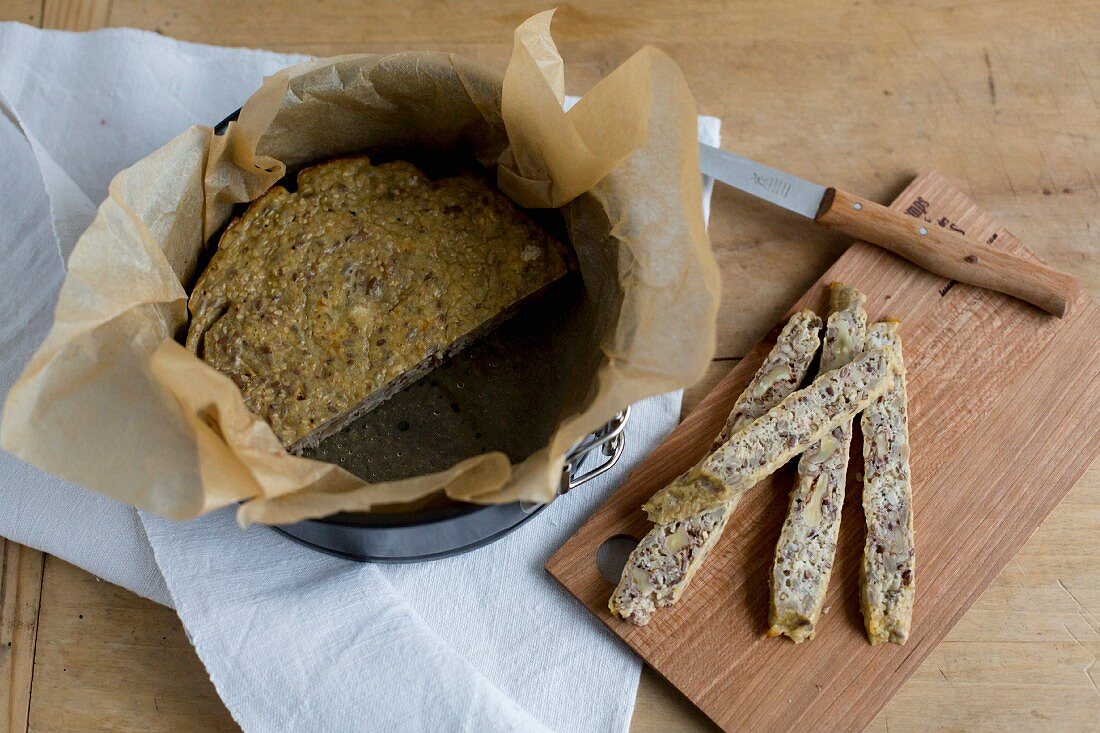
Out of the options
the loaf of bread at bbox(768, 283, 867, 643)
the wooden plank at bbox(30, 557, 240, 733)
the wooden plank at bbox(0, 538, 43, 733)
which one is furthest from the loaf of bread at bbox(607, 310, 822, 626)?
the wooden plank at bbox(0, 538, 43, 733)

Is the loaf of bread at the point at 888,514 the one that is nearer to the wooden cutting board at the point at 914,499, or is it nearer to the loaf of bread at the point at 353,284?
the wooden cutting board at the point at 914,499

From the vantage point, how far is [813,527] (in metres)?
1.86

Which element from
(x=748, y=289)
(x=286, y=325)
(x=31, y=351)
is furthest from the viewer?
(x=748, y=289)

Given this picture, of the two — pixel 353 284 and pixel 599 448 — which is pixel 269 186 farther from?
pixel 599 448

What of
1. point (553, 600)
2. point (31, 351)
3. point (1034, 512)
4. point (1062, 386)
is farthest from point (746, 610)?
point (31, 351)

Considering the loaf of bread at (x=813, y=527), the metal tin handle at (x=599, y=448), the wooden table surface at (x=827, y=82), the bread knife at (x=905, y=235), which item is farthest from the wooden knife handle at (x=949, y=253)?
the metal tin handle at (x=599, y=448)

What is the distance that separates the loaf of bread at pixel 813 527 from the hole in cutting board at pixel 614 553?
0.30 metres

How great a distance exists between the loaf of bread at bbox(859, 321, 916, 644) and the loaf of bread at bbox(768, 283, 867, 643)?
6cm

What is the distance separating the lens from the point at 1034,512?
194 cm

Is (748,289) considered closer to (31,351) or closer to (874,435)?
(874,435)

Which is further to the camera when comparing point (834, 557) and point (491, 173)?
point (491, 173)

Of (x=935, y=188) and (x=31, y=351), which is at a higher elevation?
(x=31, y=351)

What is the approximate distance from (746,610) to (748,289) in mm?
742

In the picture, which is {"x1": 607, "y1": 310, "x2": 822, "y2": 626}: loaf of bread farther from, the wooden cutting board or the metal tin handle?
the metal tin handle
